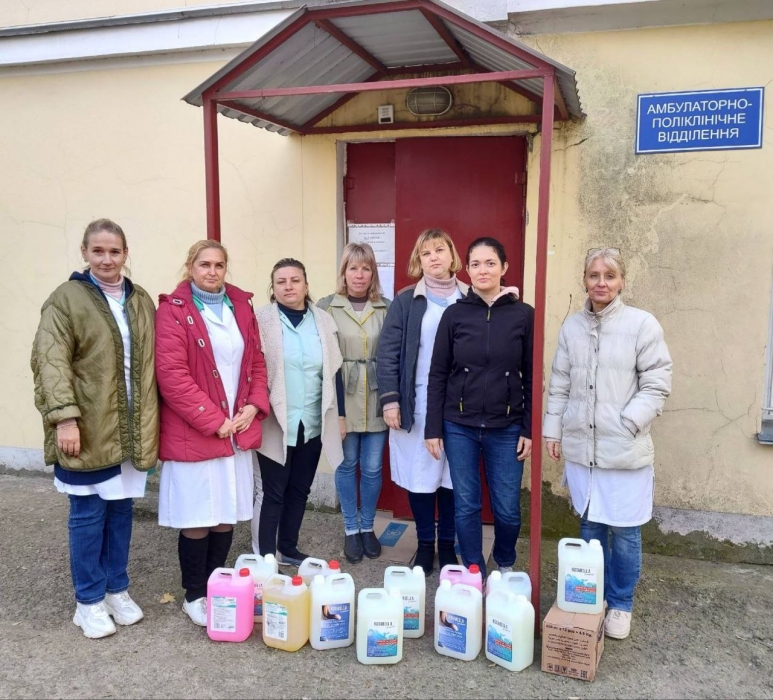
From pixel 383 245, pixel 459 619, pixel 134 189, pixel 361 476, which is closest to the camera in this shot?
pixel 459 619

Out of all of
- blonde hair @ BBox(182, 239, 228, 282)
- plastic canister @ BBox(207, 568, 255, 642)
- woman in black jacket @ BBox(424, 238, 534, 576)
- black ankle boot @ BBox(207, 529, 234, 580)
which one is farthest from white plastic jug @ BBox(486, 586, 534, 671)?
blonde hair @ BBox(182, 239, 228, 282)

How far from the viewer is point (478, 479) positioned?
363 cm

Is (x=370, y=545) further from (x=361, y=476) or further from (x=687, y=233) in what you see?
(x=687, y=233)

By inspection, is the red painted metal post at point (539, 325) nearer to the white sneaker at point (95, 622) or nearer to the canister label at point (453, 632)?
the canister label at point (453, 632)

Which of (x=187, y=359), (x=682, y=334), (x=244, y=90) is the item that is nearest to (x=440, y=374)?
(x=187, y=359)

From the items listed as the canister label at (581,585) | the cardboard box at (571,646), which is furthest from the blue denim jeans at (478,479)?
the cardboard box at (571,646)

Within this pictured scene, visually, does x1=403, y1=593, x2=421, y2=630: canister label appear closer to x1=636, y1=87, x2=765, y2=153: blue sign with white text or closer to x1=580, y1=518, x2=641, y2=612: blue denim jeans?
x1=580, y1=518, x2=641, y2=612: blue denim jeans

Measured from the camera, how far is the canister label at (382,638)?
308cm

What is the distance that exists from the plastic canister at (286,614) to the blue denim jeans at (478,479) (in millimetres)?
920

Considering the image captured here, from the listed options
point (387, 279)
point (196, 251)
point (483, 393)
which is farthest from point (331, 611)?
point (387, 279)

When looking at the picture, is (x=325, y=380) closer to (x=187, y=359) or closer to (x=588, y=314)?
(x=187, y=359)

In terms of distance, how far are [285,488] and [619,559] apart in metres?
1.81

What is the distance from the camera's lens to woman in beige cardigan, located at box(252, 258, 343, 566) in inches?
147

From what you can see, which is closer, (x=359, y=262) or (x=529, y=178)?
(x=359, y=262)
